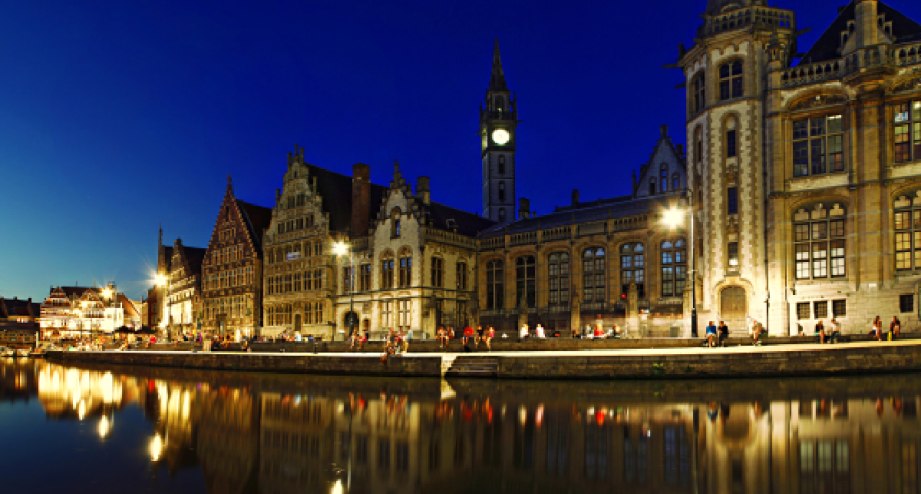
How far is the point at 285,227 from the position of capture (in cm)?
7200

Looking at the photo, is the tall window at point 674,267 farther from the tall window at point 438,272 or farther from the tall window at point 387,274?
the tall window at point 387,274

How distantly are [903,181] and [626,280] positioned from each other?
19004 mm

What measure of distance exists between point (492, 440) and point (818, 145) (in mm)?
34609

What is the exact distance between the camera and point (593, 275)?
5472cm

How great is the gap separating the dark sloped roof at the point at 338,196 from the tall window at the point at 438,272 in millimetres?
10954

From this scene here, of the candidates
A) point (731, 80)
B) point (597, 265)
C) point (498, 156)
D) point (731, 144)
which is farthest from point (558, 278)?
point (498, 156)

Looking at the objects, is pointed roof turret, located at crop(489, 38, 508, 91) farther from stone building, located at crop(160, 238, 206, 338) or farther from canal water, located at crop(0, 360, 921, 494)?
canal water, located at crop(0, 360, 921, 494)

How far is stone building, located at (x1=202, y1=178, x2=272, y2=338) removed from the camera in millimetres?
76125

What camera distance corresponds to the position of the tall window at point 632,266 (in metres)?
52.1

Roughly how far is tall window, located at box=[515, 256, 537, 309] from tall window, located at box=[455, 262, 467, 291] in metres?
4.96

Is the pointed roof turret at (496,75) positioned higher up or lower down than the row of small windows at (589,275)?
higher up

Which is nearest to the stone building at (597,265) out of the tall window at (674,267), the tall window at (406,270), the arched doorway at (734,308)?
the tall window at (674,267)

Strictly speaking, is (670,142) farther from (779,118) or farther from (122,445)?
(122,445)

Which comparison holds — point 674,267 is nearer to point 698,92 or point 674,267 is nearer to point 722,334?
point 698,92
